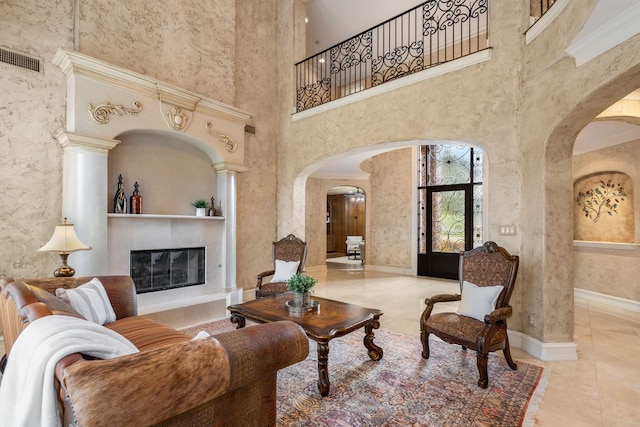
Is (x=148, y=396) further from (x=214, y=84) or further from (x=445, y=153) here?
(x=445, y=153)

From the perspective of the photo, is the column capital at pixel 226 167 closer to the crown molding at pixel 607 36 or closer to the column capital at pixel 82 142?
the column capital at pixel 82 142

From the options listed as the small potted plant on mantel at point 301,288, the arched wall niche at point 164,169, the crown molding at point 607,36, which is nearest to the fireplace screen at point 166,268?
the arched wall niche at point 164,169

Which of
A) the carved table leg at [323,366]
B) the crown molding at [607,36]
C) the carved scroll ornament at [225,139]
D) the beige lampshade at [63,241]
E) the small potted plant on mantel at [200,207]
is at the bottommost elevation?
the carved table leg at [323,366]

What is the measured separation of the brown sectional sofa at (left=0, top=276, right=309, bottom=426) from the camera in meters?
0.87

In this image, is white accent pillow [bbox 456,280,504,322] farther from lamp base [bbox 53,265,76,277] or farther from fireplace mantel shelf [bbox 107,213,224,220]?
lamp base [bbox 53,265,76,277]

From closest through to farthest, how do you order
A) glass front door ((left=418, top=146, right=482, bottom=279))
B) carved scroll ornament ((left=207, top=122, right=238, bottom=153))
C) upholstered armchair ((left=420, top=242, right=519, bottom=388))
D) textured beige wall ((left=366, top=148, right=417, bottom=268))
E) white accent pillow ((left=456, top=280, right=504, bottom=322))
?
upholstered armchair ((left=420, top=242, right=519, bottom=388)), white accent pillow ((left=456, top=280, right=504, bottom=322)), carved scroll ornament ((left=207, top=122, right=238, bottom=153)), glass front door ((left=418, top=146, right=482, bottom=279)), textured beige wall ((left=366, top=148, right=417, bottom=268))

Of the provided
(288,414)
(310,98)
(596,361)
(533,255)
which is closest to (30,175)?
(288,414)

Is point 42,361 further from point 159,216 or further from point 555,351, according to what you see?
point 555,351

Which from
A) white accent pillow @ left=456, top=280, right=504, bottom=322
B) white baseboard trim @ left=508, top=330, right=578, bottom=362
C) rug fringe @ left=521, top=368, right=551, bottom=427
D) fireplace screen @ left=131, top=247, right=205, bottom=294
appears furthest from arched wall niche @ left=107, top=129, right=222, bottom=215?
white baseboard trim @ left=508, top=330, right=578, bottom=362

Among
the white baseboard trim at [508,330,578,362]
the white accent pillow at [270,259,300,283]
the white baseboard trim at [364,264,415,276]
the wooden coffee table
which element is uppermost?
the white accent pillow at [270,259,300,283]

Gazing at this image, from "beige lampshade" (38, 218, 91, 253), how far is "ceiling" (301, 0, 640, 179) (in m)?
3.91

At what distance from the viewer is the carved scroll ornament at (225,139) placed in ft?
15.7

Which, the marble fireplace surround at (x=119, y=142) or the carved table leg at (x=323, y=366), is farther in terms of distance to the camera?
the marble fireplace surround at (x=119, y=142)

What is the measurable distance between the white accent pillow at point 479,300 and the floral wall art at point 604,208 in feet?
15.1
